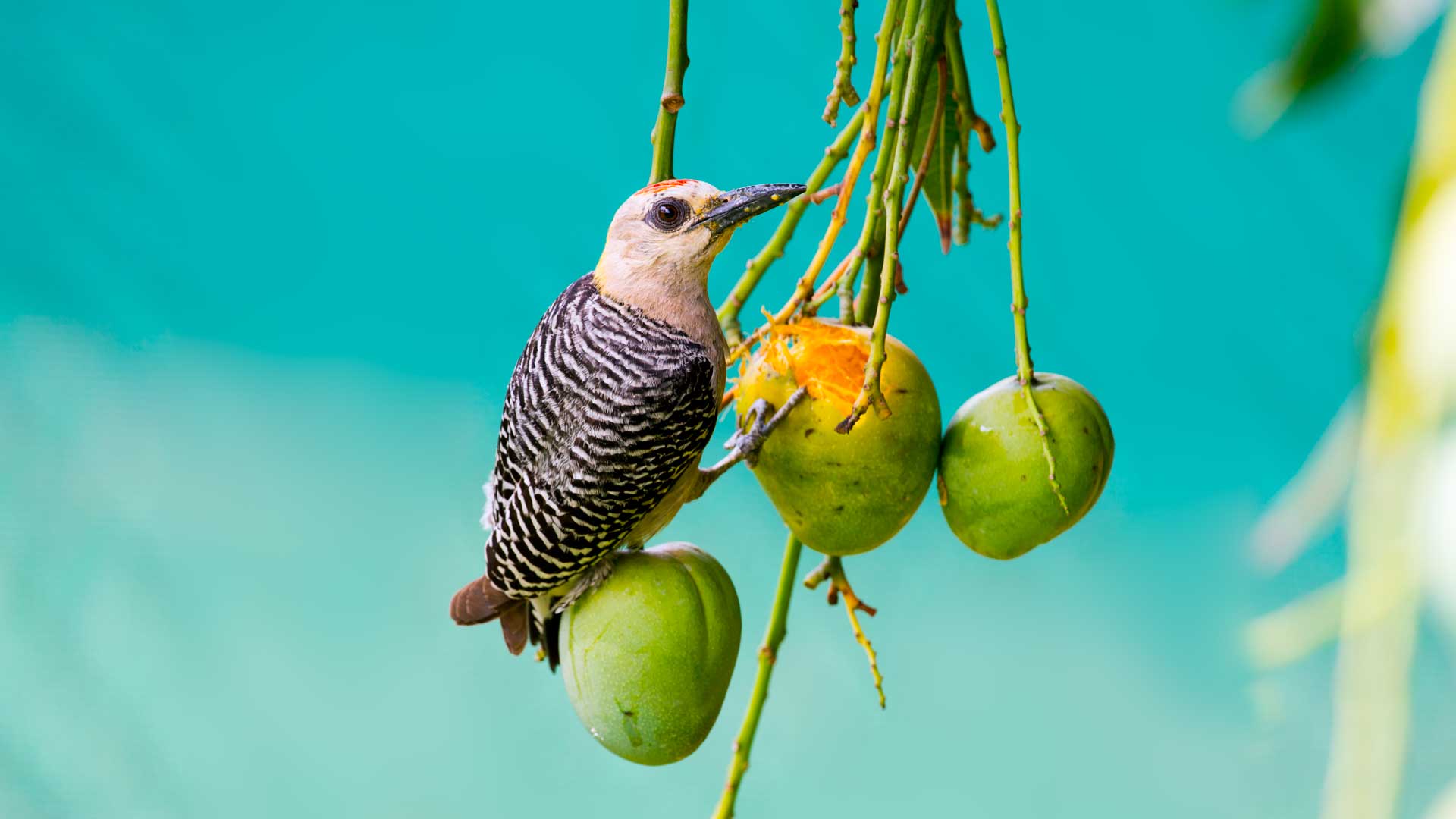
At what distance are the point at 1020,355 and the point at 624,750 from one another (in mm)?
341

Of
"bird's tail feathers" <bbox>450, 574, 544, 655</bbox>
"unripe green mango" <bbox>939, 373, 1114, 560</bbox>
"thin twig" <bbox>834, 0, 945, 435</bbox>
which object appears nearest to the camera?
"thin twig" <bbox>834, 0, 945, 435</bbox>

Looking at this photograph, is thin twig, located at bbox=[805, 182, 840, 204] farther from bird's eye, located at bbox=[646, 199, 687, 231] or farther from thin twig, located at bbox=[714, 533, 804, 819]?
thin twig, located at bbox=[714, 533, 804, 819]

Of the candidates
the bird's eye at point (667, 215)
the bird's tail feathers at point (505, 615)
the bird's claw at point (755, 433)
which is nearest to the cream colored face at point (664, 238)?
the bird's eye at point (667, 215)

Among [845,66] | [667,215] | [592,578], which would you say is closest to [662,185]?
[667,215]

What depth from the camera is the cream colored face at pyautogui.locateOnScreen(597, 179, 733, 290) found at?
78 centimetres

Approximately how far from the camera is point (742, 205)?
2.56 ft

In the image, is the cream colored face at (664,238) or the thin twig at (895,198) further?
the cream colored face at (664,238)

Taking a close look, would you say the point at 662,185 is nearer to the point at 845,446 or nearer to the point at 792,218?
the point at 792,218

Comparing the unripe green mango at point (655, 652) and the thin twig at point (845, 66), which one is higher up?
the thin twig at point (845, 66)

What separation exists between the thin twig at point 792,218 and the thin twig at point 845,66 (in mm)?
13

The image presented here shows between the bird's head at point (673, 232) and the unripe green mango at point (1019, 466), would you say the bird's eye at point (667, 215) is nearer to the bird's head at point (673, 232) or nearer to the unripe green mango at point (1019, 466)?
the bird's head at point (673, 232)

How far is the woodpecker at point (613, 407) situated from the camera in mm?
780

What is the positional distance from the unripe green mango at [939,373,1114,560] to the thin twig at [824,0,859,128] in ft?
0.61

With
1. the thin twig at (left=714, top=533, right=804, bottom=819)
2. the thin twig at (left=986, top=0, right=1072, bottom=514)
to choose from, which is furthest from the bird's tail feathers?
the thin twig at (left=986, top=0, right=1072, bottom=514)
